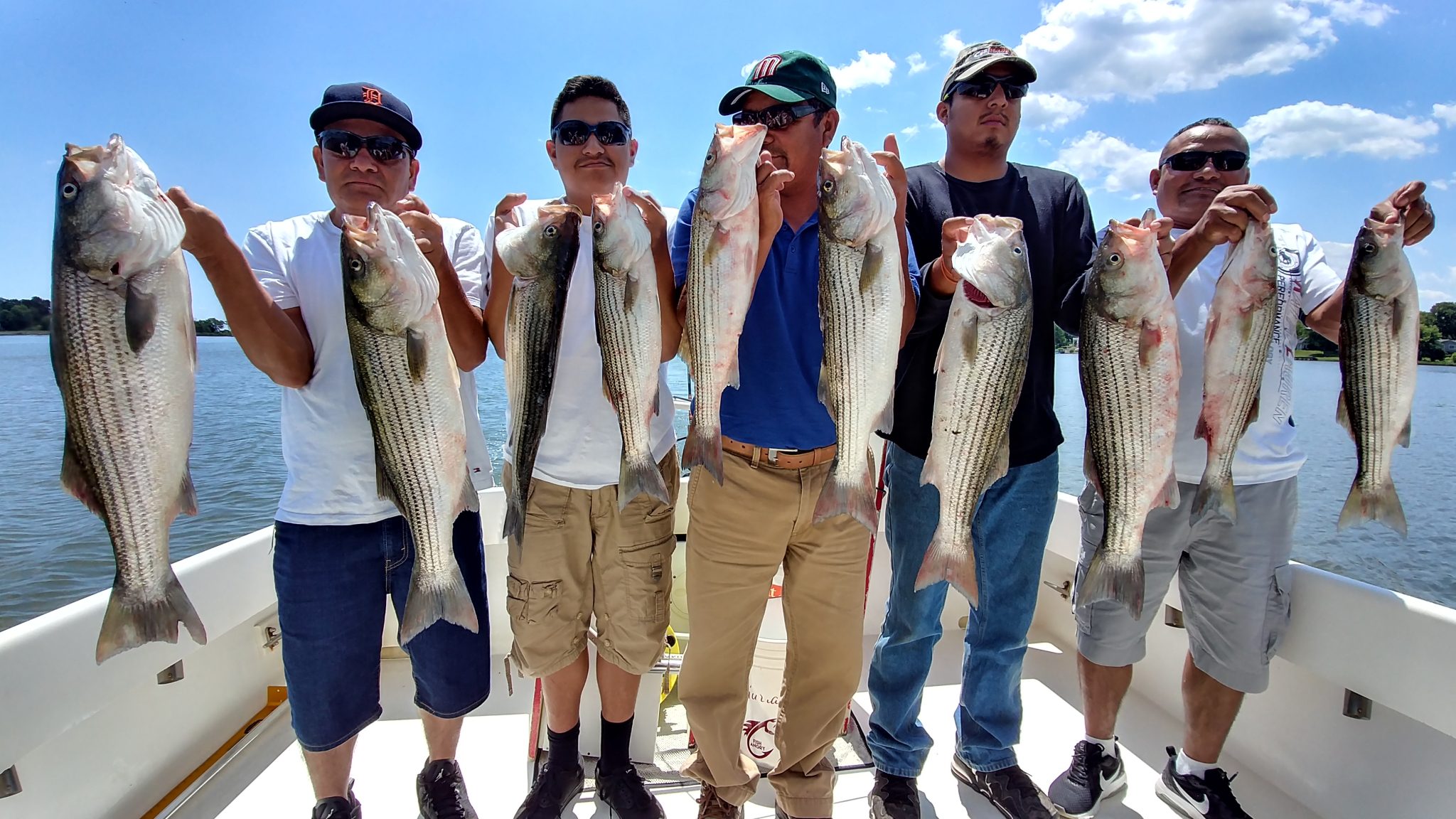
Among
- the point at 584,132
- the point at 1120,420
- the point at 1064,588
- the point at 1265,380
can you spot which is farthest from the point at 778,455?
the point at 1064,588

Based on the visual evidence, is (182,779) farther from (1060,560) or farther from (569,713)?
(1060,560)

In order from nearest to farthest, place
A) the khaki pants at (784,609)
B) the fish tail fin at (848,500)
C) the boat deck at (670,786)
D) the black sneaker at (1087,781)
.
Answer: the fish tail fin at (848,500)
the khaki pants at (784,609)
the black sneaker at (1087,781)
the boat deck at (670,786)

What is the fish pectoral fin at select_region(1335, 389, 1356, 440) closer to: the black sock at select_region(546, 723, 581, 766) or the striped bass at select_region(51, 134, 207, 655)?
the black sock at select_region(546, 723, 581, 766)

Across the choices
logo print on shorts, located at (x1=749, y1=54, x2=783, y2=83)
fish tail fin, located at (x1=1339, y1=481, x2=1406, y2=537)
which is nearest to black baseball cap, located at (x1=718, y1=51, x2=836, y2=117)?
logo print on shorts, located at (x1=749, y1=54, x2=783, y2=83)

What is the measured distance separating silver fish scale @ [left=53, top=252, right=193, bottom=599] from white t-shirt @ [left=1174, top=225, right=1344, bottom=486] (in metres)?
3.90

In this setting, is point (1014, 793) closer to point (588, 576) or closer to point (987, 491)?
point (987, 491)

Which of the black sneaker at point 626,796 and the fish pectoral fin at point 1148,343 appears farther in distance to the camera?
the black sneaker at point 626,796

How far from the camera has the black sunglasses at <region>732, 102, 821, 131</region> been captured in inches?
109

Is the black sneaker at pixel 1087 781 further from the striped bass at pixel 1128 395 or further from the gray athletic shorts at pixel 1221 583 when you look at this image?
the striped bass at pixel 1128 395

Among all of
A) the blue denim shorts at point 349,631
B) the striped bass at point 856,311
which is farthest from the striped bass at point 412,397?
the striped bass at point 856,311

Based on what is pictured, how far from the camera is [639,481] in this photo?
9.04 ft

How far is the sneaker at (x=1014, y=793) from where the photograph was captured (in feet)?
10.3

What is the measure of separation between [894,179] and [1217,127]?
1.80 m

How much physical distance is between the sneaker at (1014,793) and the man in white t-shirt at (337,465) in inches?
95.2
